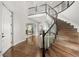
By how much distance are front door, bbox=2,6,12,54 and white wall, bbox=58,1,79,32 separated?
31.6 inches

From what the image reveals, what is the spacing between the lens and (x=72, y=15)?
1.94 metres

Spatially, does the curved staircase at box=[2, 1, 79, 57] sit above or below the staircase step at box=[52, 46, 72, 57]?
above

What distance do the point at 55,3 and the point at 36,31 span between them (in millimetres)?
507

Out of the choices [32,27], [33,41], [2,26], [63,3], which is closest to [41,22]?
[32,27]

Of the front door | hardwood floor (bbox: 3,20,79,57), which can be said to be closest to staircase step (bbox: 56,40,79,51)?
hardwood floor (bbox: 3,20,79,57)

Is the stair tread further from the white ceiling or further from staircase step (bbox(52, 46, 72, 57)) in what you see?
the white ceiling

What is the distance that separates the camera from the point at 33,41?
79.0 inches

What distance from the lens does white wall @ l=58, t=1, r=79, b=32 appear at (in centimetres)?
193

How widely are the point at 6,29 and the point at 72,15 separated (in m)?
1.01

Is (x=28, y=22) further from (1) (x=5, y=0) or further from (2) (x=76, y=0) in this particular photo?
(2) (x=76, y=0)

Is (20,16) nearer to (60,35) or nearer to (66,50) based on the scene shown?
(60,35)

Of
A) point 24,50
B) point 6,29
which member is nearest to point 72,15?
point 24,50

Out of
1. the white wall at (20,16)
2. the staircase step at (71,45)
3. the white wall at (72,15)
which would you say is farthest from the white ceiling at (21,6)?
the staircase step at (71,45)

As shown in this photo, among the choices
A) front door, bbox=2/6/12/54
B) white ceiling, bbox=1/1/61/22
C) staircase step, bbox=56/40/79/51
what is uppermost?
white ceiling, bbox=1/1/61/22
